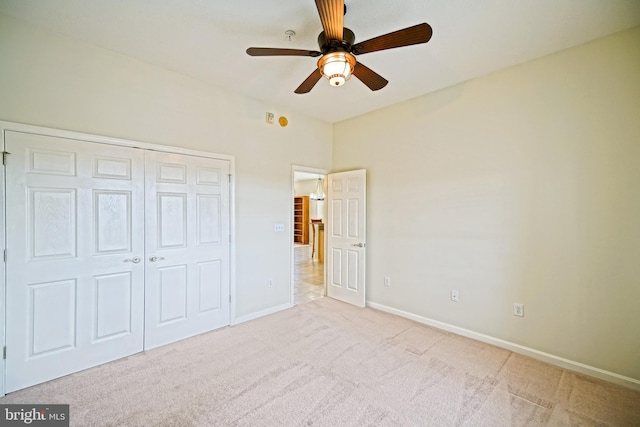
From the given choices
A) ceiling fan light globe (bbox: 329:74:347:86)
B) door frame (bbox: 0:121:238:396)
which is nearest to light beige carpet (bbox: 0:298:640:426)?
door frame (bbox: 0:121:238:396)

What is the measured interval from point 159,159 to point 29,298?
1573 millimetres

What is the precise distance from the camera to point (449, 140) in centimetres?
327

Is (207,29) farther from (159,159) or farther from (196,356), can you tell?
(196,356)

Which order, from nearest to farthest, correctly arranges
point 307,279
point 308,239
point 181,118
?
point 181,118 → point 307,279 → point 308,239

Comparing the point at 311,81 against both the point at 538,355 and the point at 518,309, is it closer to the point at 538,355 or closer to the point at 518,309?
the point at 518,309

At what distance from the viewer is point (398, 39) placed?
5.72ft

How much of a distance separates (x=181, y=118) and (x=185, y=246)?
1437mm

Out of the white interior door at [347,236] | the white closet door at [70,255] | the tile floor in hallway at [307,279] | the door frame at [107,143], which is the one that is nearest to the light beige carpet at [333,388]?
the white closet door at [70,255]

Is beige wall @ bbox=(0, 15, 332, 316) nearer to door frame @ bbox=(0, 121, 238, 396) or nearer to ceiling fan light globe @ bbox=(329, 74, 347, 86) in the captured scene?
door frame @ bbox=(0, 121, 238, 396)

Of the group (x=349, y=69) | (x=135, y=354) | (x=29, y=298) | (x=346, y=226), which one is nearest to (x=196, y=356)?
(x=135, y=354)

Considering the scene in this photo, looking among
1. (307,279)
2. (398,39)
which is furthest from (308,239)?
(398,39)

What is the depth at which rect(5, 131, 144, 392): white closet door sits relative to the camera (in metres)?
2.16

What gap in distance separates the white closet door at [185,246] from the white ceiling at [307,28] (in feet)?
3.43

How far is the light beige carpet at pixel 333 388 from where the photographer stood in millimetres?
1881
